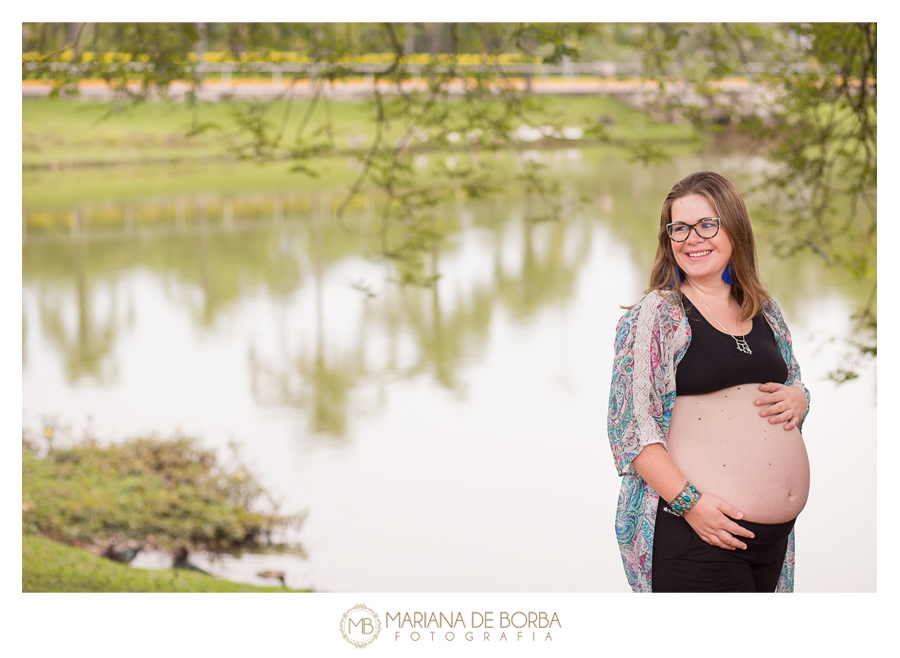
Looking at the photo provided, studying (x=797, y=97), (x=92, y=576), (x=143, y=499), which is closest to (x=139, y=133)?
(x=143, y=499)

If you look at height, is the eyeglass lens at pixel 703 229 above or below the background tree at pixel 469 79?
below

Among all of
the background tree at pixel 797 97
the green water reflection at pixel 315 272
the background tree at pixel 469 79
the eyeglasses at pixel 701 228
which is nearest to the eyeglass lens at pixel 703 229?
the eyeglasses at pixel 701 228

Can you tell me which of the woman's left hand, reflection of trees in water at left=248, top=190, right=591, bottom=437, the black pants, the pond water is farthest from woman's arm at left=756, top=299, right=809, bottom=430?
reflection of trees in water at left=248, top=190, right=591, bottom=437

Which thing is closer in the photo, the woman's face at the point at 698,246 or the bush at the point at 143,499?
the woman's face at the point at 698,246

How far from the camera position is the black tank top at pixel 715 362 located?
1.59m

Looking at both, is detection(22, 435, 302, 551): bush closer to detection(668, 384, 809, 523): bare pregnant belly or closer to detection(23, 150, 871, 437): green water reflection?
detection(23, 150, 871, 437): green water reflection

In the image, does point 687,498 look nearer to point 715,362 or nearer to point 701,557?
point 701,557

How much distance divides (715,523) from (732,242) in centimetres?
52

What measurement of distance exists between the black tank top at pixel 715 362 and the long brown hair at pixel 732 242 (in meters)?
0.07

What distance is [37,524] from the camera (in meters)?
4.44

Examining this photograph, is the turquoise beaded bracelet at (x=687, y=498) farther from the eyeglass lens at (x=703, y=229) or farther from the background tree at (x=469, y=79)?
the background tree at (x=469, y=79)
